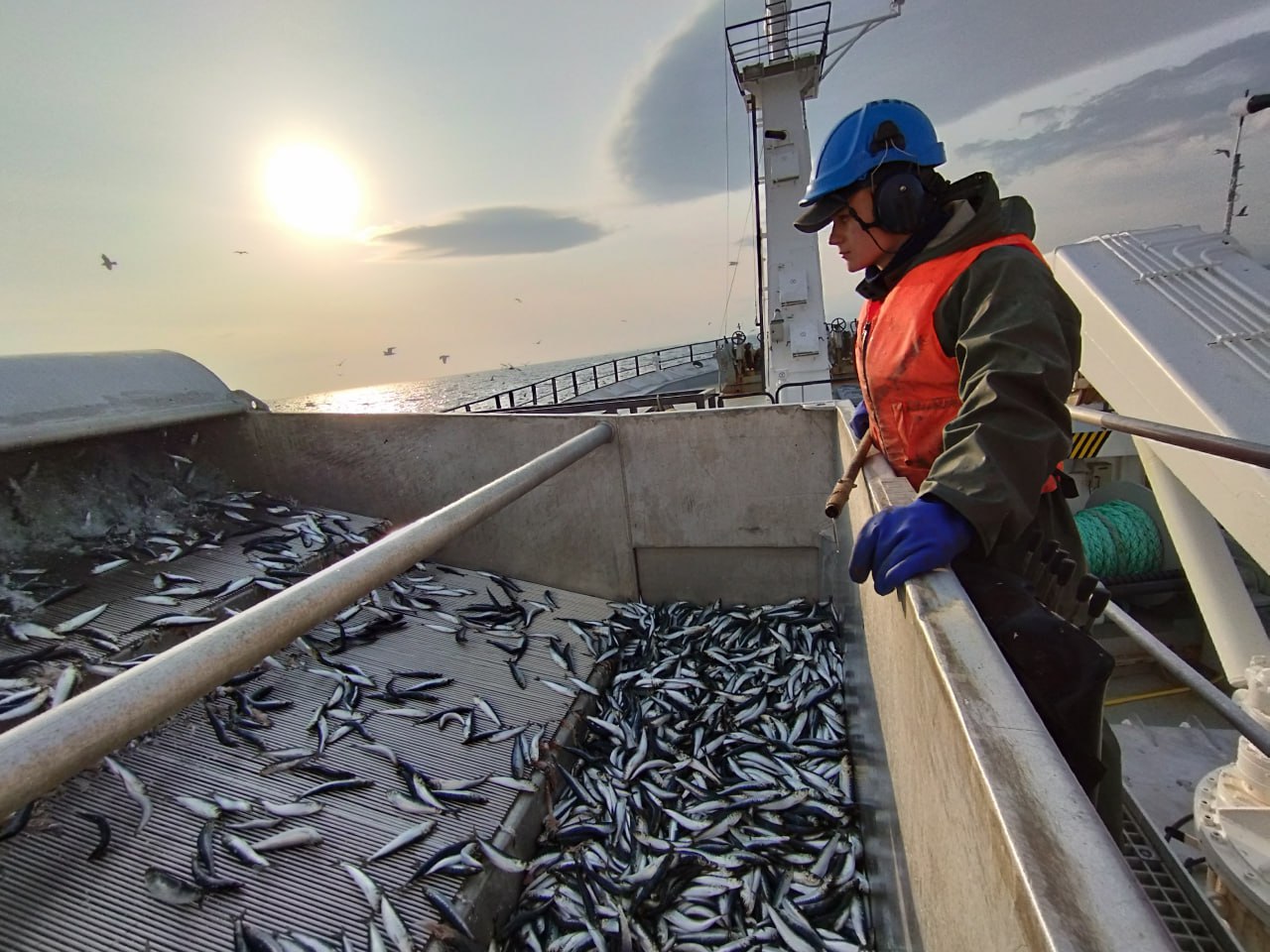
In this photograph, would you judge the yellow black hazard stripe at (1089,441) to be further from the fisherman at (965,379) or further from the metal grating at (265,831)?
the metal grating at (265,831)

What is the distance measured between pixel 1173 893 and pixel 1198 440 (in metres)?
2.12

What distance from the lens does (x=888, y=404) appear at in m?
2.51

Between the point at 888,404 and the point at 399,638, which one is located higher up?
the point at 888,404

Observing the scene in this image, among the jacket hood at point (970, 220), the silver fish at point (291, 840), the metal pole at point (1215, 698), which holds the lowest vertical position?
the silver fish at point (291, 840)

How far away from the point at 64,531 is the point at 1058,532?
6.16 meters

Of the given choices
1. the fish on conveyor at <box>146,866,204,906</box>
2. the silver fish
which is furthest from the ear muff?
the fish on conveyor at <box>146,866,204,906</box>

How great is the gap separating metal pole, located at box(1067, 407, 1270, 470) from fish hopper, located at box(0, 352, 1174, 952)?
1355mm

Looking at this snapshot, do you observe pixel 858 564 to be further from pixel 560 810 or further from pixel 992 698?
pixel 560 810

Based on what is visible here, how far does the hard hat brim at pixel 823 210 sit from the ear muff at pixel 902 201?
16 centimetres

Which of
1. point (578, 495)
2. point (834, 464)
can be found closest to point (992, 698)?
point (834, 464)

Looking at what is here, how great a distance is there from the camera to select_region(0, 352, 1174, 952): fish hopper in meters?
1.28

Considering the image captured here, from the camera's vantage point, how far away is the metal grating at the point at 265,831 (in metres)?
2.37

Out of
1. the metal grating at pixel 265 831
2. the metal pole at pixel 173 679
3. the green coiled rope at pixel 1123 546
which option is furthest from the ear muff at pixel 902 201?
the green coiled rope at pixel 1123 546

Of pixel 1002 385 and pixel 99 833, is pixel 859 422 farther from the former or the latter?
pixel 99 833
